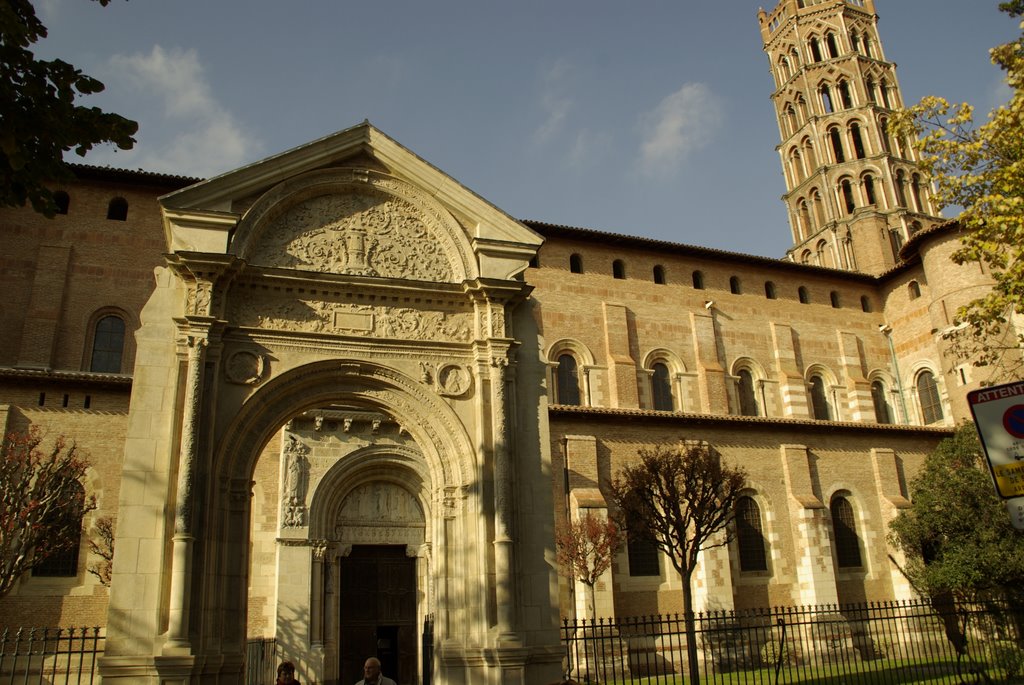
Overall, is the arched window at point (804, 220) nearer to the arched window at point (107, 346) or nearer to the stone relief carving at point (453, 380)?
the arched window at point (107, 346)

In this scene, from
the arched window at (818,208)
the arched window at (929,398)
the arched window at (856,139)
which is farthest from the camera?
the arched window at (856,139)

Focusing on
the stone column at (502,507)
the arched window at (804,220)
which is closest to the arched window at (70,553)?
the stone column at (502,507)

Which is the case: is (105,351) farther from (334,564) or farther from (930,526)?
(930,526)

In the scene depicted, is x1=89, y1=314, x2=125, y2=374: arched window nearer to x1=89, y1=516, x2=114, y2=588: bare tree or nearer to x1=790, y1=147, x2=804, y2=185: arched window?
x1=89, y1=516, x2=114, y2=588: bare tree

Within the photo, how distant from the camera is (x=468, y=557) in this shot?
13016mm

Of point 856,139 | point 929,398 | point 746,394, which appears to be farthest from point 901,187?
point 746,394

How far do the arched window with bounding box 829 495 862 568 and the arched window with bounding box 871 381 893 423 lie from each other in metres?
7.49

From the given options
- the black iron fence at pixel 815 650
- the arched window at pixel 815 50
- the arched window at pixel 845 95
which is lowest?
the black iron fence at pixel 815 650

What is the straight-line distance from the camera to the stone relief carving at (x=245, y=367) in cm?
1275

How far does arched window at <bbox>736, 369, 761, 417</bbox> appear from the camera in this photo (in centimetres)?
3281

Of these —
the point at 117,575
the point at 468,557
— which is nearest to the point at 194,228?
the point at 117,575

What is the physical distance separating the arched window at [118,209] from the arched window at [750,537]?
75.5 ft

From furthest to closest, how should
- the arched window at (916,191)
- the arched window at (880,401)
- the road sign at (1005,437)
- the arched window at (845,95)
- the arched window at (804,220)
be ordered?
1. the arched window at (845,95)
2. the arched window at (804,220)
3. the arched window at (916,191)
4. the arched window at (880,401)
5. the road sign at (1005,437)

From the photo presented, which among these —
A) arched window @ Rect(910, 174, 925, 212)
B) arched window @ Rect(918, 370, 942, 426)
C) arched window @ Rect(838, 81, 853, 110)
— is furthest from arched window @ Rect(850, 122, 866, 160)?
arched window @ Rect(918, 370, 942, 426)
